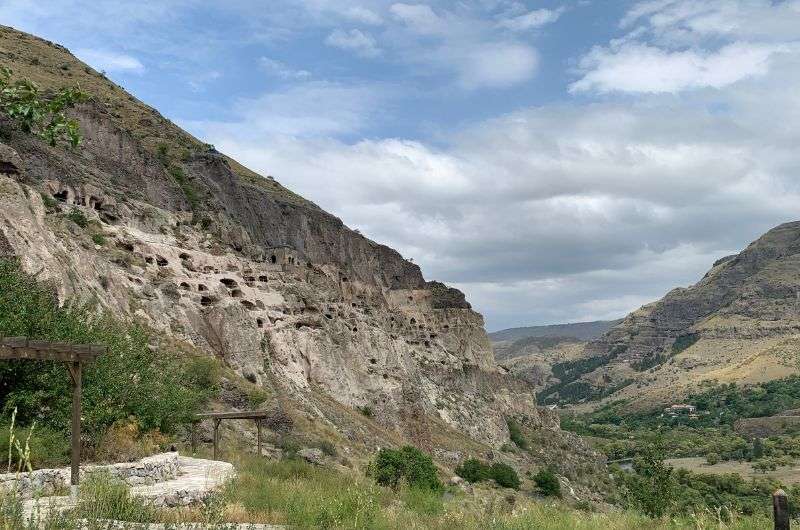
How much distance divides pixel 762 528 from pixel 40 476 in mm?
11643

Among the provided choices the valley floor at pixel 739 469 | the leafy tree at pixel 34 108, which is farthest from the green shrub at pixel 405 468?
the valley floor at pixel 739 469

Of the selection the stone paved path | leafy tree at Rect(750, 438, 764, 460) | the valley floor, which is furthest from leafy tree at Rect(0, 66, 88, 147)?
leafy tree at Rect(750, 438, 764, 460)

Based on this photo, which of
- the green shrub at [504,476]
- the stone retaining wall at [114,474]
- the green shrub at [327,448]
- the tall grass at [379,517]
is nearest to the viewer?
the tall grass at [379,517]

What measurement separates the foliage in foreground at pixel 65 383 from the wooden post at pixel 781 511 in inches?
472

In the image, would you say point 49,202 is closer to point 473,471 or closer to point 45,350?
point 45,350

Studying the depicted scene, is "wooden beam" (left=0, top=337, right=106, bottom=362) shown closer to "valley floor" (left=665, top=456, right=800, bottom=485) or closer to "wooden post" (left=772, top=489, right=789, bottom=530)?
"wooden post" (left=772, top=489, right=789, bottom=530)

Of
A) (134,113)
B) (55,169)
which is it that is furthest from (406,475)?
(134,113)

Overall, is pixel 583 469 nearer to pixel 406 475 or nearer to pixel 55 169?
pixel 406 475

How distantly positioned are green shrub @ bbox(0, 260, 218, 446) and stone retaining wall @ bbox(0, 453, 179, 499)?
1527 mm

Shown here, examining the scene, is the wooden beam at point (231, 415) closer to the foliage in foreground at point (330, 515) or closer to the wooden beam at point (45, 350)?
the foliage in foreground at point (330, 515)

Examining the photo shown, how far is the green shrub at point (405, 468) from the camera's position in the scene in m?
27.2

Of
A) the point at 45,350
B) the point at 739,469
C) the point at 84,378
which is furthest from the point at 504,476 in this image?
the point at 739,469

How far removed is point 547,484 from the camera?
48219mm

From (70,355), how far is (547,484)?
41.6 m
